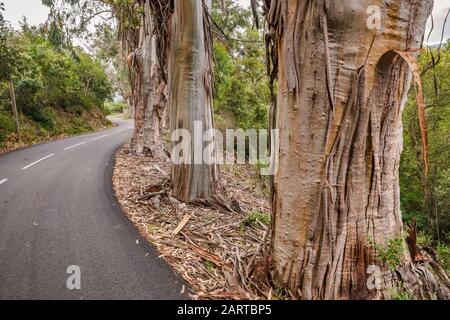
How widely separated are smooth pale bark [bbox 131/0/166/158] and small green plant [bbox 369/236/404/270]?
8.97 metres

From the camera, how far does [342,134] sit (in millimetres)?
2293

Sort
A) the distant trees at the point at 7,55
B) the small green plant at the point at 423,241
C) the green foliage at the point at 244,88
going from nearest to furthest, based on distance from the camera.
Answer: the small green plant at the point at 423,241
the distant trees at the point at 7,55
the green foliage at the point at 244,88

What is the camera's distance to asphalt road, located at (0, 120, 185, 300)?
2.94 m

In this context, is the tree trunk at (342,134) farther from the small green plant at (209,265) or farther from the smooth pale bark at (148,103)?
the smooth pale bark at (148,103)

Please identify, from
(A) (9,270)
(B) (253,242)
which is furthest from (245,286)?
(A) (9,270)

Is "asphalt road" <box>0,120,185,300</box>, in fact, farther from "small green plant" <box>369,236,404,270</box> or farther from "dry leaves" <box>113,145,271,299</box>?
"small green plant" <box>369,236,404,270</box>

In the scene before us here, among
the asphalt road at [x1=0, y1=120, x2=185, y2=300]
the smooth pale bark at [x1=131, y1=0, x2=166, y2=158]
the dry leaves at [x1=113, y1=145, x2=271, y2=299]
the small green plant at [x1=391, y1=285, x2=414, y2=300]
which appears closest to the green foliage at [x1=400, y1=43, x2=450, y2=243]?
the smooth pale bark at [x1=131, y1=0, x2=166, y2=158]

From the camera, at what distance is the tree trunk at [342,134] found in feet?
7.21

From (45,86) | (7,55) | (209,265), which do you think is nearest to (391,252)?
(209,265)

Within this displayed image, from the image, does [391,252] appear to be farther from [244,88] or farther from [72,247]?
[244,88]

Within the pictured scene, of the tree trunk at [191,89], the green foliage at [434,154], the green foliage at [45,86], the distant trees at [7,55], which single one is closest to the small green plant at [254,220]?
the tree trunk at [191,89]

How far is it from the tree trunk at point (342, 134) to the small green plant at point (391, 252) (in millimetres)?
36

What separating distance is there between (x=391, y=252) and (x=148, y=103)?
31.8 ft

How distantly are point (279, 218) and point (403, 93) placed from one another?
57.3 inches
